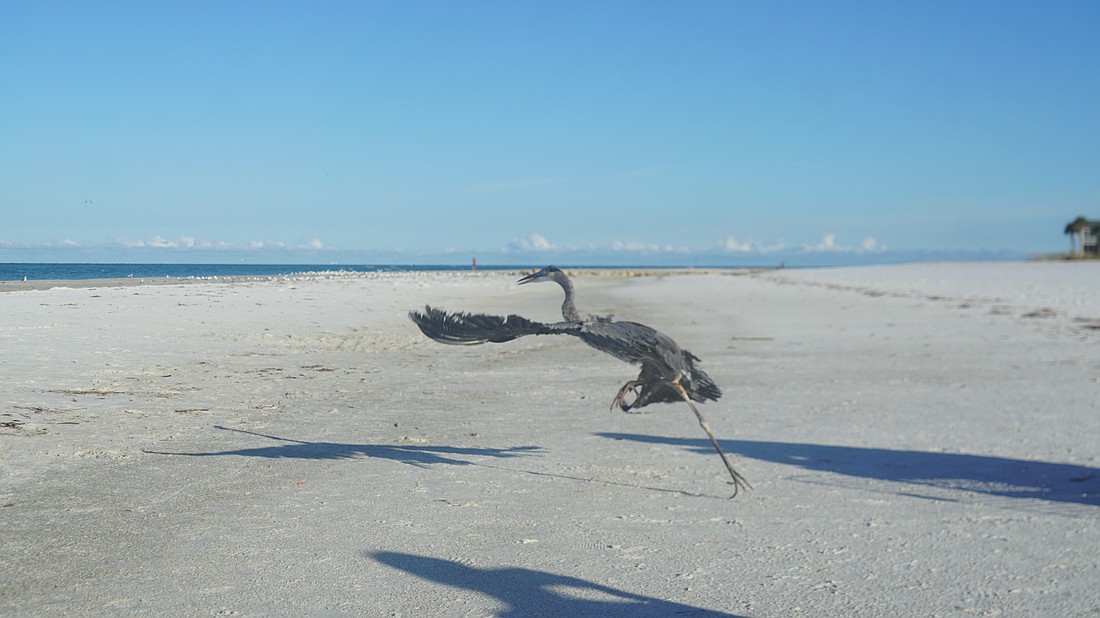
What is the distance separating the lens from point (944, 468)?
281 inches

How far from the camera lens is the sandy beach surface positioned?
448 centimetres

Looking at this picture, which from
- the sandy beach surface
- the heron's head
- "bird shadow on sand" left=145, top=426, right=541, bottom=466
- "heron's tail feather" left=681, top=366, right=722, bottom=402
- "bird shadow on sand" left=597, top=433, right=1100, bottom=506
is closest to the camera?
the sandy beach surface

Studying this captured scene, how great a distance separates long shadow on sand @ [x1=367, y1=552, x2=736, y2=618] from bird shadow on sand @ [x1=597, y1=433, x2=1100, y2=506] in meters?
3.18

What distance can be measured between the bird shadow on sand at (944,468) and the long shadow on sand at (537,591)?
125 inches

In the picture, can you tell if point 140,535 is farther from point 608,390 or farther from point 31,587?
point 608,390

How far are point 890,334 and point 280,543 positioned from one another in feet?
51.7

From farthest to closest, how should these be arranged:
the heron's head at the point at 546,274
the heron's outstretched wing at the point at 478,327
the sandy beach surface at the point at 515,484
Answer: the heron's head at the point at 546,274
the heron's outstretched wing at the point at 478,327
the sandy beach surface at the point at 515,484

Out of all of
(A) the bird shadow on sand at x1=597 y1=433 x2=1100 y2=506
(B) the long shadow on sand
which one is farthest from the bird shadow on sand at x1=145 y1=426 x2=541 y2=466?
(B) the long shadow on sand

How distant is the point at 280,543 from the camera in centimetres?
503

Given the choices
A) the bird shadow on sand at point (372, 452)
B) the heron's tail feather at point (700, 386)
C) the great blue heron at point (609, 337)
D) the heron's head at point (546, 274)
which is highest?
the heron's head at point (546, 274)

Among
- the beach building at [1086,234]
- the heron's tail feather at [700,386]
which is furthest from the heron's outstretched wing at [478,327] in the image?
the beach building at [1086,234]

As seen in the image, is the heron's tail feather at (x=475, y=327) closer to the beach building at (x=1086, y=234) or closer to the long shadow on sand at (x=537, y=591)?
the long shadow on sand at (x=537, y=591)

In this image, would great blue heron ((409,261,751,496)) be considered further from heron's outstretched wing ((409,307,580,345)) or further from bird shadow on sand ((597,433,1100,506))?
bird shadow on sand ((597,433,1100,506))

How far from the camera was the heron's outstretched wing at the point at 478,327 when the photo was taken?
608 cm
